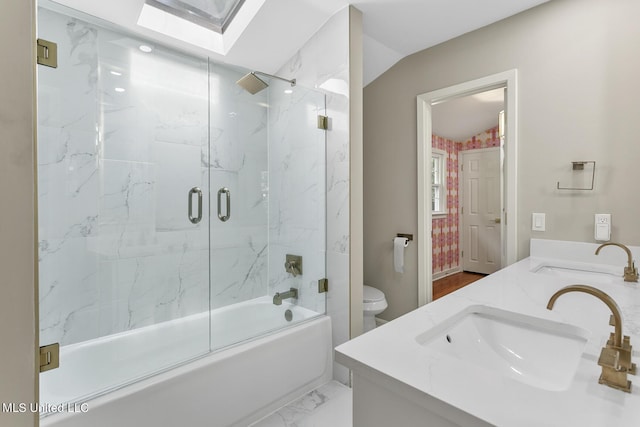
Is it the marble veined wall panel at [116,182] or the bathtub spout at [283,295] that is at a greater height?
the marble veined wall panel at [116,182]

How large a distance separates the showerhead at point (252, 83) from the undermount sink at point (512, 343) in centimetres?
Result: 196

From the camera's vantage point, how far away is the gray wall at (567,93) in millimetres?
1661

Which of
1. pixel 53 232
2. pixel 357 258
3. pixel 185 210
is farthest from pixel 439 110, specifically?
pixel 53 232

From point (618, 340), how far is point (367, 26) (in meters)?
2.26

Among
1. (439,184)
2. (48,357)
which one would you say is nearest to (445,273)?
(439,184)

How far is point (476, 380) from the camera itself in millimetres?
622

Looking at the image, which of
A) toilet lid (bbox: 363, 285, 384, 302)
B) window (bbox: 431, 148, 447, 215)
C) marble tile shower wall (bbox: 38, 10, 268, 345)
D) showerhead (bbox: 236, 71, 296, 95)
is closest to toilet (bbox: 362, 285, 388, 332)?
toilet lid (bbox: 363, 285, 384, 302)

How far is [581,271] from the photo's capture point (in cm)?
165

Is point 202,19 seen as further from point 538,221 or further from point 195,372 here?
point 538,221

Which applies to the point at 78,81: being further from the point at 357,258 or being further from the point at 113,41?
the point at 357,258

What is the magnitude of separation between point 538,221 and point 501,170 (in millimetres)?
456

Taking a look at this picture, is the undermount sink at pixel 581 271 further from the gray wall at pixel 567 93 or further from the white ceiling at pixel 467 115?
the white ceiling at pixel 467 115

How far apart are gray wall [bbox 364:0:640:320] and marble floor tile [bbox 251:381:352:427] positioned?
1.45 meters

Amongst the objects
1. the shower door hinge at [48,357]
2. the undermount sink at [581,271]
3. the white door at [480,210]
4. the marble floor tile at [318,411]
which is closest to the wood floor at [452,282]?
the white door at [480,210]
